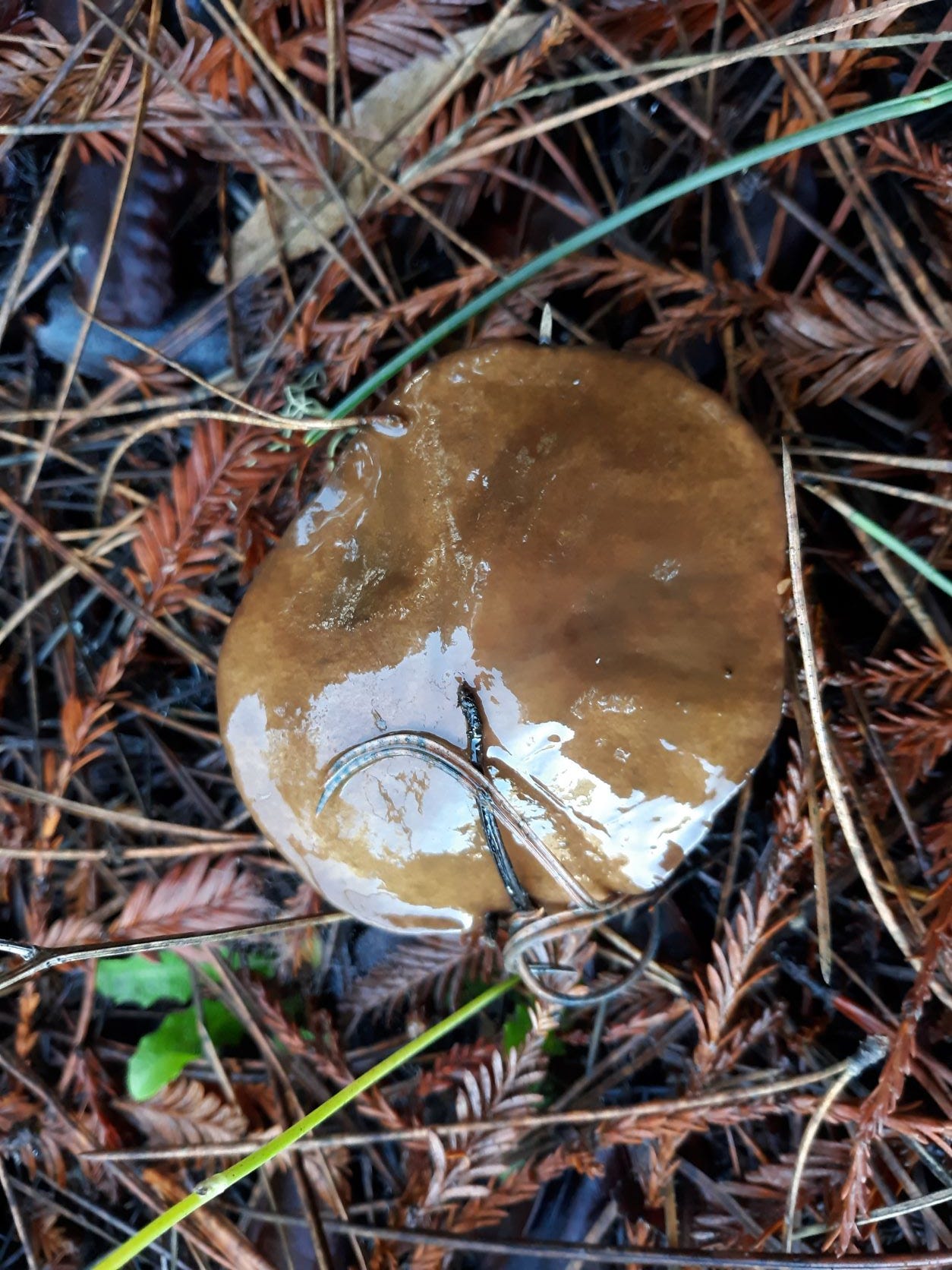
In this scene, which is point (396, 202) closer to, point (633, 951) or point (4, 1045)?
point (633, 951)

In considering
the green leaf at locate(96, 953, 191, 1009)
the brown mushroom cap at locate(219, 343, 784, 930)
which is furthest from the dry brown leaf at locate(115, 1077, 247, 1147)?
the brown mushroom cap at locate(219, 343, 784, 930)

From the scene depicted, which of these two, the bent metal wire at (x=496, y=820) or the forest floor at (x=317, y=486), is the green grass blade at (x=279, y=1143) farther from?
the bent metal wire at (x=496, y=820)

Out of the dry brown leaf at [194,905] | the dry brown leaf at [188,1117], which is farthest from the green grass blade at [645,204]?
the dry brown leaf at [188,1117]

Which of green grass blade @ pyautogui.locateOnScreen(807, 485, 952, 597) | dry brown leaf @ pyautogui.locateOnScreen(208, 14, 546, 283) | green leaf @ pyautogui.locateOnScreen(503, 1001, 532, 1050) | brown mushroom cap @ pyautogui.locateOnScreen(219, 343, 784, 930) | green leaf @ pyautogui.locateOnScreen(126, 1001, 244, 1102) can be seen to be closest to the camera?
brown mushroom cap @ pyautogui.locateOnScreen(219, 343, 784, 930)

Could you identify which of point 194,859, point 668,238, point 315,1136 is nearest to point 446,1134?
point 315,1136

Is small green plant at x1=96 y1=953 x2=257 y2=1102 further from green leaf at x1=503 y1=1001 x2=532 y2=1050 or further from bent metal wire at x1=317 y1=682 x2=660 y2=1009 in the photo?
bent metal wire at x1=317 y1=682 x2=660 y2=1009

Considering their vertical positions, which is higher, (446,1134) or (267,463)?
(267,463)
